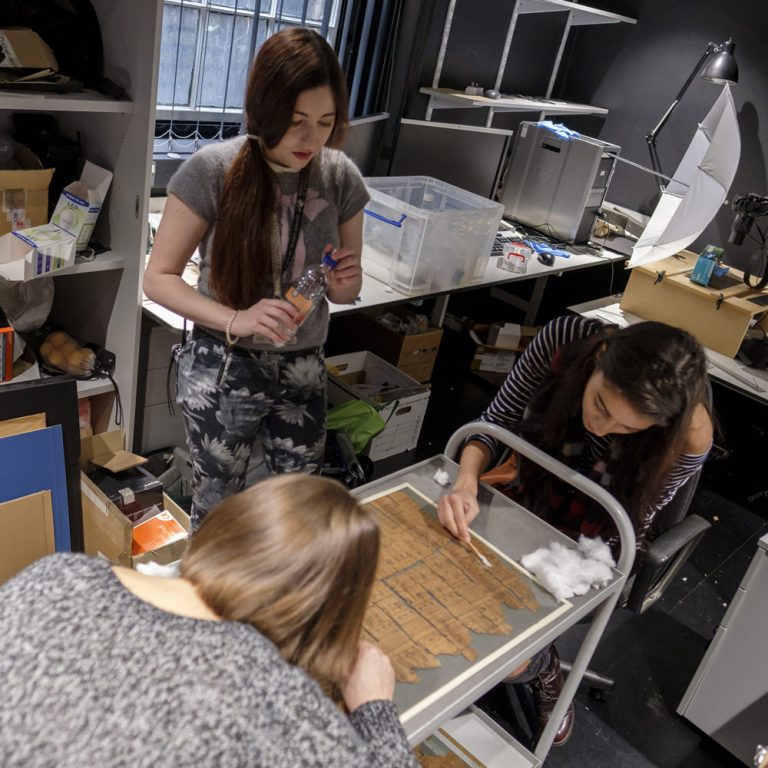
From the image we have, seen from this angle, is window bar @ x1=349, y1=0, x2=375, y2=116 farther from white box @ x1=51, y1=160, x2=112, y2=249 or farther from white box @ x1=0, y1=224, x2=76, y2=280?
white box @ x1=0, y1=224, x2=76, y2=280

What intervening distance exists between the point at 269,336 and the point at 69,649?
91 centimetres

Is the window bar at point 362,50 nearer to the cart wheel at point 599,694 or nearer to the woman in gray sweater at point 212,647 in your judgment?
the cart wheel at point 599,694

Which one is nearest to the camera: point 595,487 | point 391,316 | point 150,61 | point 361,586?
point 361,586

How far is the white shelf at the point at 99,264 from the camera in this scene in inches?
74.1

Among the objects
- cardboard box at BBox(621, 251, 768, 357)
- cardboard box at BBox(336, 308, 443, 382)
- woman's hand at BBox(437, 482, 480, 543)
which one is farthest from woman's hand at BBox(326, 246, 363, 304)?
cardboard box at BBox(621, 251, 768, 357)

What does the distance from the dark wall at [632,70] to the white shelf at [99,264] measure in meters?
1.92

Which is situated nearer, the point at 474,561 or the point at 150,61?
the point at 474,561

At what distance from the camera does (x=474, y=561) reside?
1.33 meters

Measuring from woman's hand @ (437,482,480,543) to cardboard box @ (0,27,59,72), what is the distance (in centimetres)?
133

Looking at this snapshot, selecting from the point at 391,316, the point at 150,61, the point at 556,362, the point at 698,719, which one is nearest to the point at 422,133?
the point at 391,316

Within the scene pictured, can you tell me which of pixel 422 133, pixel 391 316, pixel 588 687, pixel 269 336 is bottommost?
pixel 588 687

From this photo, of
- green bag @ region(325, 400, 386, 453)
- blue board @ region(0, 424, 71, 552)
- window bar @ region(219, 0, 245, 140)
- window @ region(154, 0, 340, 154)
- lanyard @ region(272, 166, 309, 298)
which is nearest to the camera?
blue board @ region(0, 424, 71, 552)

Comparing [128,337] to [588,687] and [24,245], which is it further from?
[588,687]

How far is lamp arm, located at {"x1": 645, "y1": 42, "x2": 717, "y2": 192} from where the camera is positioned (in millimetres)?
3785
